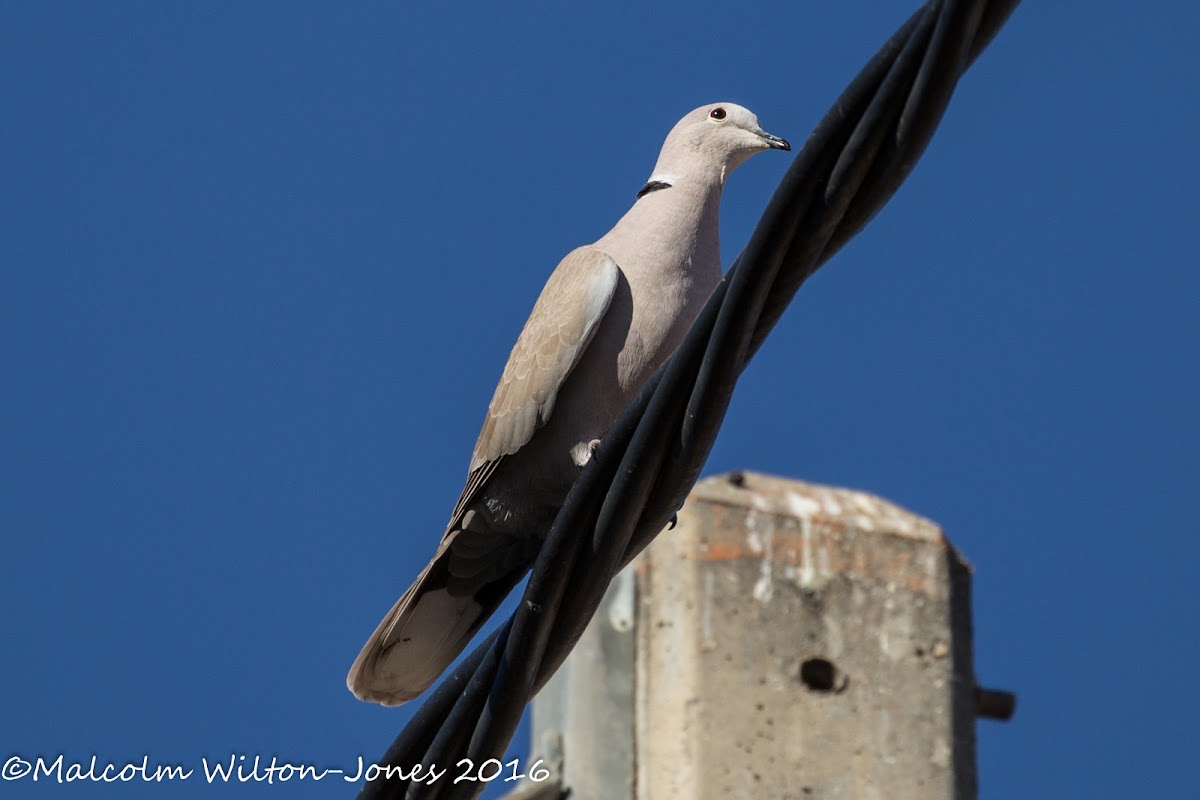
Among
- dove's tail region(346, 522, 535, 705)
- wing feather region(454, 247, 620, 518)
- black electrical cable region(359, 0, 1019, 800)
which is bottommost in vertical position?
black electrical cable region(359, 0, 1019, 800)

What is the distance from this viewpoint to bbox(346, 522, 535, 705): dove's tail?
5621 mm

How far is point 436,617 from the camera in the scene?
A: 5.70 m

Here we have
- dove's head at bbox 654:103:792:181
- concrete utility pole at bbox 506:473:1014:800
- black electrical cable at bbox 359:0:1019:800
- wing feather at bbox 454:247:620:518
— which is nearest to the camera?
black electrical cable at bbox 359:0:1019:800

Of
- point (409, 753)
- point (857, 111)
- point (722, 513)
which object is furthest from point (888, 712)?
point (857, 111)

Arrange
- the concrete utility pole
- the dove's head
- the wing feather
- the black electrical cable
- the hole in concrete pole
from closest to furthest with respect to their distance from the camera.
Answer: the black electrical cable, the wing feather, the dove's head, the concrete utility pole, the hole in concrete pole

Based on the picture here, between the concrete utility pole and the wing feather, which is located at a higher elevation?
the concrete utility pole

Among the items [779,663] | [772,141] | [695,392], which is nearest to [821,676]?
[779,663]

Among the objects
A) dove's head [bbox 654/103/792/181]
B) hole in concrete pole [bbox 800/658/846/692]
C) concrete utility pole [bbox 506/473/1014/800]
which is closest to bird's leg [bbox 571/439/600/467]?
dove's head [bbox 654/103/792/181]

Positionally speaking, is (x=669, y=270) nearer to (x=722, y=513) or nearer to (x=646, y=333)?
(x=646, y=333)

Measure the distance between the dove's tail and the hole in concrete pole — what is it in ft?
11.9

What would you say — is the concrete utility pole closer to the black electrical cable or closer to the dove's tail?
the dove's tail

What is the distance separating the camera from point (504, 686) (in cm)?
412

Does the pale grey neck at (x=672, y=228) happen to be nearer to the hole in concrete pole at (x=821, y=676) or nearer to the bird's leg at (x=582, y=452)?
the bird's leg at (x=582, y=452)

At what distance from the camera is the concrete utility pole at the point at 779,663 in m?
9.02
